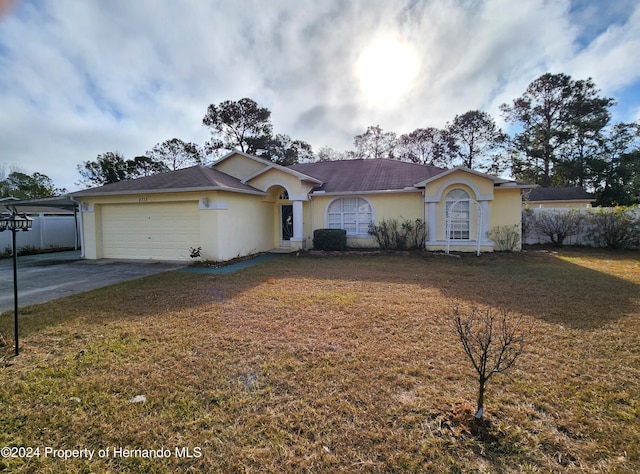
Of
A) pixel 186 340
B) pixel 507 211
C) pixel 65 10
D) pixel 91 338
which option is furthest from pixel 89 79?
pixel 507 211

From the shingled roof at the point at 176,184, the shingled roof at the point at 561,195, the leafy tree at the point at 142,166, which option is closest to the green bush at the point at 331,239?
the shingled roof at the point at 176,184

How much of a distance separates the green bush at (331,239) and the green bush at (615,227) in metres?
13.3

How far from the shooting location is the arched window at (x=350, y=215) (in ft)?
51.3

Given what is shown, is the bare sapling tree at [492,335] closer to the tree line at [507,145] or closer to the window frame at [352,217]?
the window frame at [352,217]

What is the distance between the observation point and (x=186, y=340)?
480 centimetres

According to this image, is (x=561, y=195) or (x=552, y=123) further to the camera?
(x=552, y=123)

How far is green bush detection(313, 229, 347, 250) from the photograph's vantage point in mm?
14695

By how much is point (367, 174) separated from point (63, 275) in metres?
14.8

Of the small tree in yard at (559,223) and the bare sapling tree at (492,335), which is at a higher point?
the small tree in yard at (559,223)

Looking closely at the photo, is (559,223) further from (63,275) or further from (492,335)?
(63,275)

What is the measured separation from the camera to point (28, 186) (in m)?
31.7

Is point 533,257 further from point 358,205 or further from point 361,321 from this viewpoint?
point 361,321

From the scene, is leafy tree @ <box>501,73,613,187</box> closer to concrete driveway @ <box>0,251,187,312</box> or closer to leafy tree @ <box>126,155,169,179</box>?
concrete driveway @ <box>0,251,187,312</box>

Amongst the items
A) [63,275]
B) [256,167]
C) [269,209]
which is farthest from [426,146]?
[63,275]
